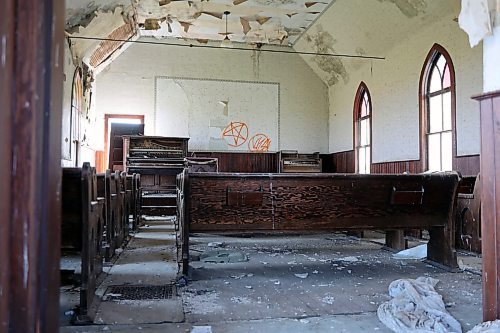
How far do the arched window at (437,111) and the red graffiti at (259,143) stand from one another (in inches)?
191

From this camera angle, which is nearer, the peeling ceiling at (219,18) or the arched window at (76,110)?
the arched window at (76,110)

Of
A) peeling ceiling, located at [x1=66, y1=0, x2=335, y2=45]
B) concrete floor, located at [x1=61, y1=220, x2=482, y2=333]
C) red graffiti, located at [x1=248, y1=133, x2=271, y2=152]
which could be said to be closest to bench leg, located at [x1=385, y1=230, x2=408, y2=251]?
concrete floor, located at [x1=61, y1=220, x2=482, y2=333]

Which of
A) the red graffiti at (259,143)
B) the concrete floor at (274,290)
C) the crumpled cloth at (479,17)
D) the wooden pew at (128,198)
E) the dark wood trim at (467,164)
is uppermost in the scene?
the red graffiti at (259,143)

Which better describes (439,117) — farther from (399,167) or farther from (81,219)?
(81,219)

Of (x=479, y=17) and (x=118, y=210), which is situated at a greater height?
(x=479, y=17)

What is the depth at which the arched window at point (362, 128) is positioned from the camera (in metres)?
9.74

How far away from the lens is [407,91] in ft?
26.1

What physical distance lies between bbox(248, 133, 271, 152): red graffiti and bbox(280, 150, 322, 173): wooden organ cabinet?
0.61 metres

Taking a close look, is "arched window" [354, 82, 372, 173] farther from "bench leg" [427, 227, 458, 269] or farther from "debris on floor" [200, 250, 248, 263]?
"debris on floor" [200, 250, 248, 263]

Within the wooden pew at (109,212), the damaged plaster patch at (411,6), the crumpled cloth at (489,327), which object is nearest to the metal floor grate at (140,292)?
the wooden pew at (109,212)

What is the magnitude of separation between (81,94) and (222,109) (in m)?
3.71

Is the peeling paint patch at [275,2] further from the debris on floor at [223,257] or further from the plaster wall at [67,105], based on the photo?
the debris on floor at [223,257]

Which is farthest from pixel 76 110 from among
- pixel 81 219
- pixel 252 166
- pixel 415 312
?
pixel 415 312

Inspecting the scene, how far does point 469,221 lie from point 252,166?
728 cm
